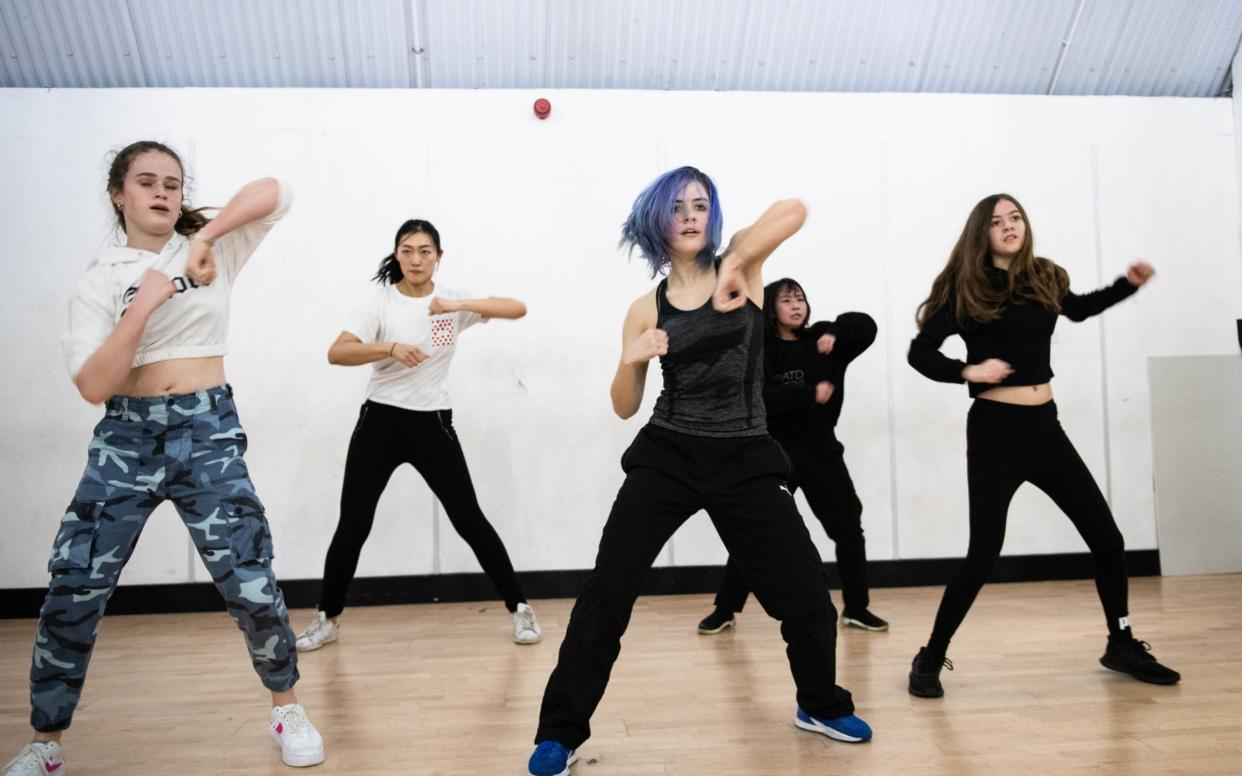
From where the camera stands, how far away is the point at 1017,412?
2.70 meters

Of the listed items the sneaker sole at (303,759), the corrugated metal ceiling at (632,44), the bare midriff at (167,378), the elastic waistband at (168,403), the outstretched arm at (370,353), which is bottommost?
the sneaker sole at (303,759)

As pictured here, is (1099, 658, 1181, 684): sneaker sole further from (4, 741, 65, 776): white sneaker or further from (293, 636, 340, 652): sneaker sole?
(4, 741, 65, 776): white sneaker

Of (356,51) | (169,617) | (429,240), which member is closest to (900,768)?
(429,240)

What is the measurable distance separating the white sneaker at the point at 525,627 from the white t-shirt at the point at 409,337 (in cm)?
82

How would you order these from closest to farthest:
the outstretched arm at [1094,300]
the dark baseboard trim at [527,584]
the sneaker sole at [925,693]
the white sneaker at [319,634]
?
1. the sneaker sole at [925,693]
2. the outstretched arm at [1094,300]
3. the white sneaker at [319,634]
4. the dark baseboard trim at [527,584]

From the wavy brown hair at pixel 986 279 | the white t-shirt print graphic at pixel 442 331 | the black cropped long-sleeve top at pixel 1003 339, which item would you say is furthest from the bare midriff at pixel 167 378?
the wavy brown hair at pixel 986 279

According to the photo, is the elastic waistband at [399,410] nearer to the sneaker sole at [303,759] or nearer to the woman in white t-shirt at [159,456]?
the woman in white t-shirt at [159,456]

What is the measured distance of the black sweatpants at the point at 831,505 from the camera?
140 inches

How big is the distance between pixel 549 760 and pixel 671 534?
555mm

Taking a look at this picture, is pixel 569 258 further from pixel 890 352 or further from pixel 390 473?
pixel 890 352

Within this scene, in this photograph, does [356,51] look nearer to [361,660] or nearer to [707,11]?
[707,11]

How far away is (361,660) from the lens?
3275mm

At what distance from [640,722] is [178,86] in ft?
11.9

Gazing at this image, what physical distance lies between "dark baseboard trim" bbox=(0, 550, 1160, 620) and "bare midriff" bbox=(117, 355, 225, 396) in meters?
2.26
